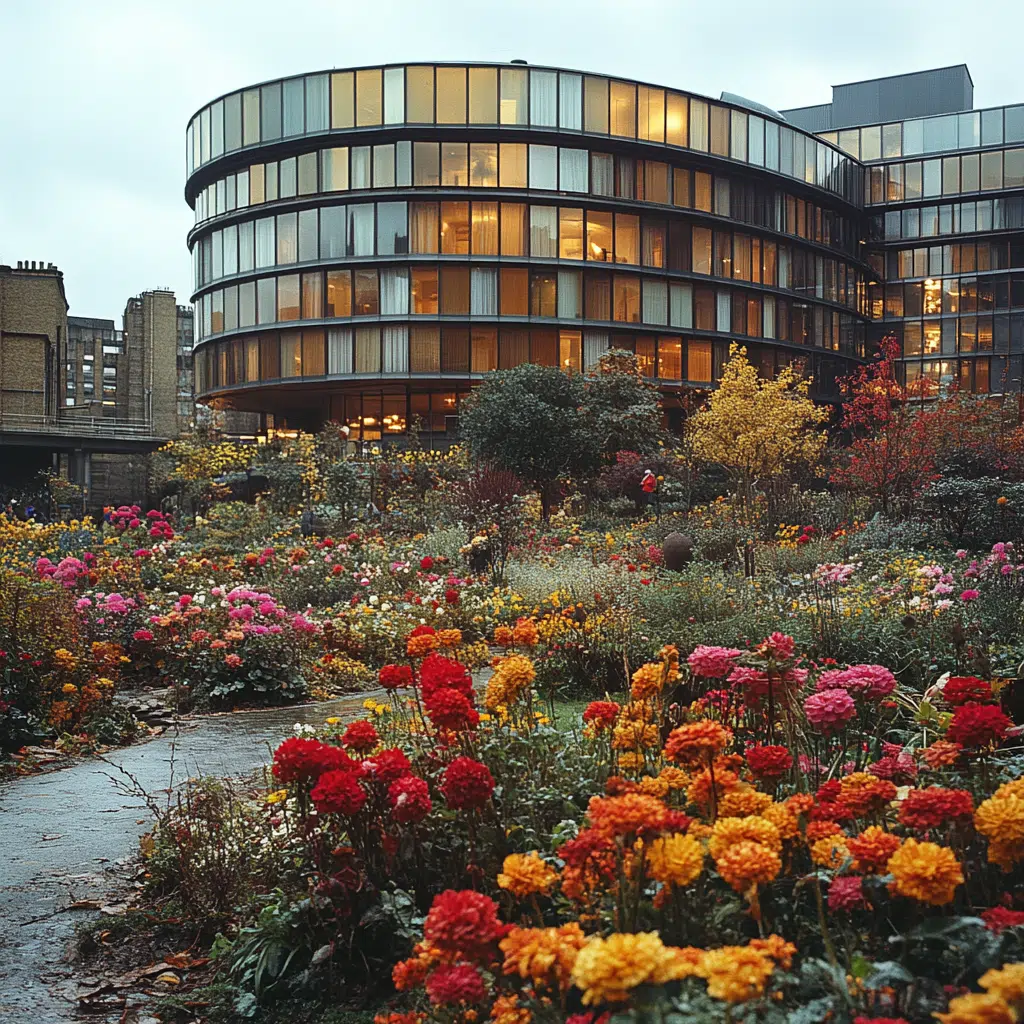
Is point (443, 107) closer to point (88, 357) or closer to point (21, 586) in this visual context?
point (21, 586)

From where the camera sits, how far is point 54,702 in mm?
7086

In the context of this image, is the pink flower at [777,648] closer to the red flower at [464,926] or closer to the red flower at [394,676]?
the red flower at [394,676]

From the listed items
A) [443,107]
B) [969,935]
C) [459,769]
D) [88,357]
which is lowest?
[969,935]

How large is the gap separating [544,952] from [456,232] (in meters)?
39.7

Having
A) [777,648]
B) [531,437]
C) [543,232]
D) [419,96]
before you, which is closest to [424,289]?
[543,232]

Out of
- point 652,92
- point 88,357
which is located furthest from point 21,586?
point 88,357

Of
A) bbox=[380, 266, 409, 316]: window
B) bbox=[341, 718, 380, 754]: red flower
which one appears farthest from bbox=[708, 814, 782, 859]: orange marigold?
bbox=[380, 266, 409, 316]: window

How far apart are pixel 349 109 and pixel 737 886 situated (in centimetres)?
4151

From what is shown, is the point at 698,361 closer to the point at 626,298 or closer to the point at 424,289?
the point at 626,298

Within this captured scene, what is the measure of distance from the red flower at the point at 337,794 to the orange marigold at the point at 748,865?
3.54ft

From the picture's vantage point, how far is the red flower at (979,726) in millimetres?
2572

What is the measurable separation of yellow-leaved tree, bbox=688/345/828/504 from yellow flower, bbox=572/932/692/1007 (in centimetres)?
2093

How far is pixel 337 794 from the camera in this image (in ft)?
8.63

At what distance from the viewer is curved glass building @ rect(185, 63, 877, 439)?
39.2m
